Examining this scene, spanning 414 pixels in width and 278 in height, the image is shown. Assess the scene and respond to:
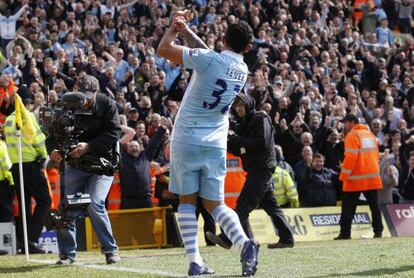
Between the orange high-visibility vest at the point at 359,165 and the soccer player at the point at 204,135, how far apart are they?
7.38m

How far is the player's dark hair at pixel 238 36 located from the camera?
29.2 feet

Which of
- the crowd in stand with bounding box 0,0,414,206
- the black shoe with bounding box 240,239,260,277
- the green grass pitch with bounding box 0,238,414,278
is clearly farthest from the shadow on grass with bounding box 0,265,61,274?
the crowd in stand with bounding box 0,0,414,206

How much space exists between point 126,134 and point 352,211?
3.89 m

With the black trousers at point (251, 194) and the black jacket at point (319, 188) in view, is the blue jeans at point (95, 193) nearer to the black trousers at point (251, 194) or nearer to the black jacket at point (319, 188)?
the black trousers at point (251, 194)

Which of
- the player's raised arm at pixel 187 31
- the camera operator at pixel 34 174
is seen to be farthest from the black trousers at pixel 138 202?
the player's raised arm at pixel 187 31

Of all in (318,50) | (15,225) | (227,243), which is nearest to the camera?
(227,243)

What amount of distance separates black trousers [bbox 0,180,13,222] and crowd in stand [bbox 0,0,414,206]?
4.50ft

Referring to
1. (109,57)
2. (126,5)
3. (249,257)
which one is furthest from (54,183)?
(126,5)

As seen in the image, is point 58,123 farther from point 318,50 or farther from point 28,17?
point 318,50

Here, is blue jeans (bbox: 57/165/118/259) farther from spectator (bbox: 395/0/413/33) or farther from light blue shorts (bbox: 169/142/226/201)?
spectator (bbox: 395/0/413/33)

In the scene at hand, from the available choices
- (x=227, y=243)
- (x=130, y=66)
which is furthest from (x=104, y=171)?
(x=130, y=66)

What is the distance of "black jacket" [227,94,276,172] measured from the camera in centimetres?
1290

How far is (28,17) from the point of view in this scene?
22875 millimetres

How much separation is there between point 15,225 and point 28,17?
370 inches
